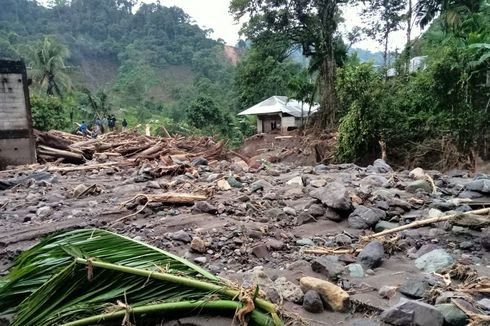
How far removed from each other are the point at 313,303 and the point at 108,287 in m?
1.08

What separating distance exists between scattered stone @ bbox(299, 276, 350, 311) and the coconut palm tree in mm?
38408

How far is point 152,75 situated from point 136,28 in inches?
650

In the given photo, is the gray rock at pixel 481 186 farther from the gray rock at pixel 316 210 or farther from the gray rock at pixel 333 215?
the gray rock at pixel 316 210

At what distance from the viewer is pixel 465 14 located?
1739cm

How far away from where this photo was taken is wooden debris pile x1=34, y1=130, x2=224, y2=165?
33.6 feet

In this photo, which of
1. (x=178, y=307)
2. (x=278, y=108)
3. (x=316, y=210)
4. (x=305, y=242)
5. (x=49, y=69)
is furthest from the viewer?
(x=49, y=69)

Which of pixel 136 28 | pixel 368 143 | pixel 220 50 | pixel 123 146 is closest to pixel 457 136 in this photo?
pixel 368 143

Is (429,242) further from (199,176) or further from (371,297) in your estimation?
(199,176)

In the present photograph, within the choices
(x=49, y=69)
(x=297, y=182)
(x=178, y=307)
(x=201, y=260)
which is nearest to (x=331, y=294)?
(x=178, y=307)

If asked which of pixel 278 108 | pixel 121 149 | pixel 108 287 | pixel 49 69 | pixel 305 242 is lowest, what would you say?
pixel 305 242

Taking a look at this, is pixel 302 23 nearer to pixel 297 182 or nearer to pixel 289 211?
pixel 297 182

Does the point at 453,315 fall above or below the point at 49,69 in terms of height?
below

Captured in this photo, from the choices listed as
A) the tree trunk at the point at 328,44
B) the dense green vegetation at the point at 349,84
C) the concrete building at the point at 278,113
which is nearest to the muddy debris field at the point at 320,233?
the dense green vegetation at the point at 349,84

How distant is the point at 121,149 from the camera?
1112 centimetres
